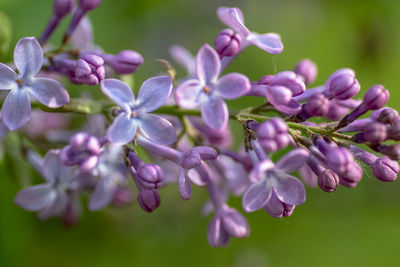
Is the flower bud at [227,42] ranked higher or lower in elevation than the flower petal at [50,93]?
higher

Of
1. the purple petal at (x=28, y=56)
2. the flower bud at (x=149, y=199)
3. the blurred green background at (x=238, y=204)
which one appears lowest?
the blurred green background at (x=238, y=204)

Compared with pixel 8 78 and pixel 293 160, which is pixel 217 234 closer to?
pixel 293 160

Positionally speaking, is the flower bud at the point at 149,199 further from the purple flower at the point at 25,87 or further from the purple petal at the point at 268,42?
the purple petal at the point at 268,42

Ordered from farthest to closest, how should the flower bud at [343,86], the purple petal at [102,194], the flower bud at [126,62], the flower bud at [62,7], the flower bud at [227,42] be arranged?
the purple petal at [102,194] → the flower bud at [62,7] → the flower bud at [126,62] → the flower bud at [227,42] → the flower bud at [343,86]

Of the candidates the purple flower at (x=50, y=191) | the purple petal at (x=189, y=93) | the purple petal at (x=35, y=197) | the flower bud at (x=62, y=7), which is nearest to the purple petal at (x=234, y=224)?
the purple petal at (x=189, y=93)

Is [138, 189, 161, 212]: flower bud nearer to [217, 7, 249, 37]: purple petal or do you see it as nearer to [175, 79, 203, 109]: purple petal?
[175, 79, 203, 109]: purple petal

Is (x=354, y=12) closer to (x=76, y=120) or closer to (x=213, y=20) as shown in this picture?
(x=213, y=20)

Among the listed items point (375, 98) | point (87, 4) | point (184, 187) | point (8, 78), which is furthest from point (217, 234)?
point (87, 4)
